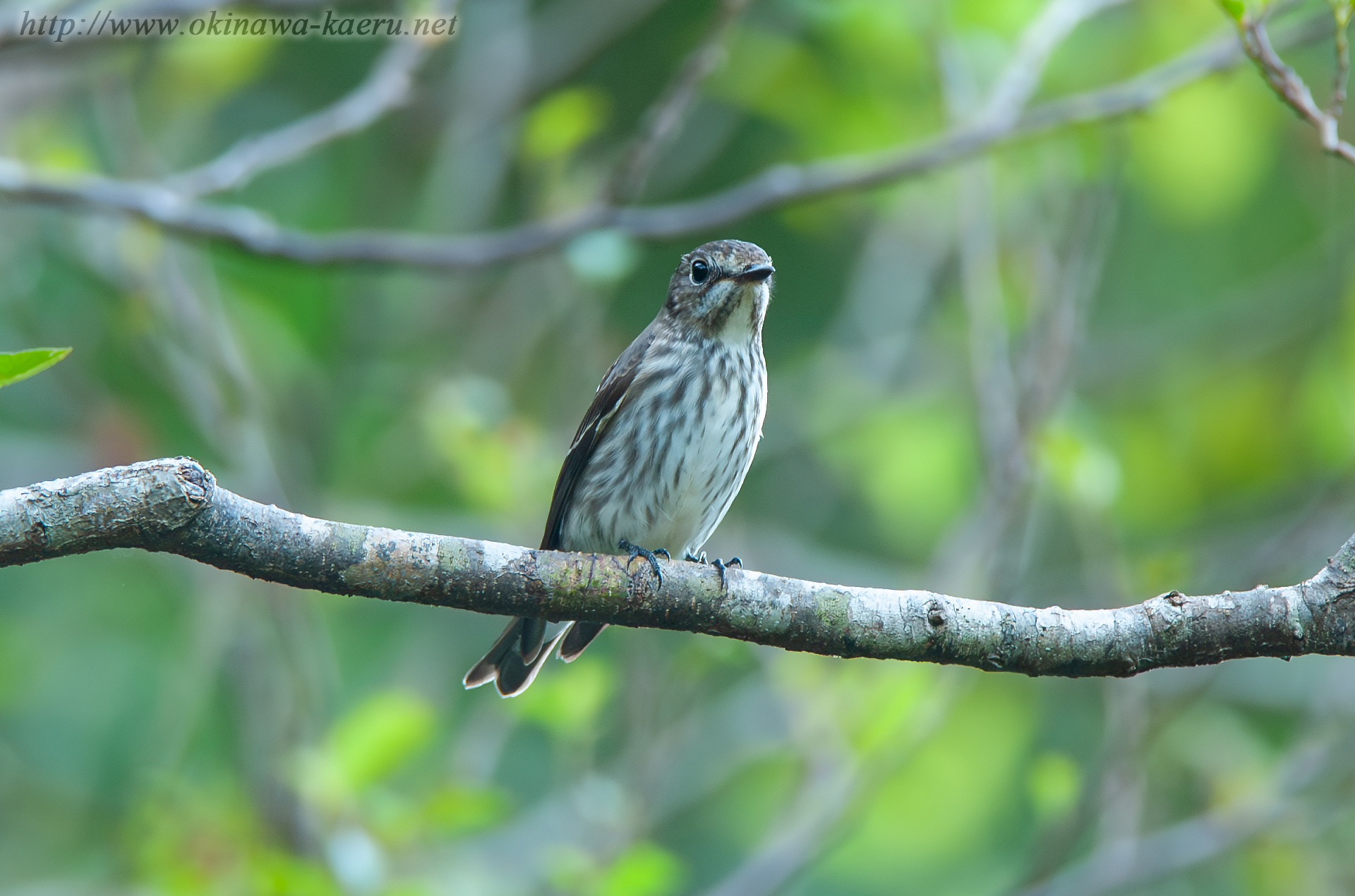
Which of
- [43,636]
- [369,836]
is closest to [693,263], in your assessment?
[369,836]

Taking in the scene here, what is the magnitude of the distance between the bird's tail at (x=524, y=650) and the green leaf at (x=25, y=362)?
8.60 feet

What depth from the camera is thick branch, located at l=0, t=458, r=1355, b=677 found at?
8.77 feet

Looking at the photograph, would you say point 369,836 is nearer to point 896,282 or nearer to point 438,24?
point 438,24

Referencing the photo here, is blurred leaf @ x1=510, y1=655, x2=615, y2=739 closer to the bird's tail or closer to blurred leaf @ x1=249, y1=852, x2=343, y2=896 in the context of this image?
the bird's tail

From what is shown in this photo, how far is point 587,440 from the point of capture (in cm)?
511

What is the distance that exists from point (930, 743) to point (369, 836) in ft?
11.1

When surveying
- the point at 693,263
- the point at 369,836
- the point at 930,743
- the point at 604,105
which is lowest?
the point at 369,836

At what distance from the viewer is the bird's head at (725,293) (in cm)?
511

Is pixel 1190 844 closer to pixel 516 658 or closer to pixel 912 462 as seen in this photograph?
pixel 912 462

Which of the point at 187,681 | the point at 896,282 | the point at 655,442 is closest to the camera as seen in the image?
the point at 655,442

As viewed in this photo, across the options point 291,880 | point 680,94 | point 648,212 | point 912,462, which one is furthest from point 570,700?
point 912,462

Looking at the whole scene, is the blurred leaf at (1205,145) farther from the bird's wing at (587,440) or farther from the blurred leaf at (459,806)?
the blurred leaf at (459,806)

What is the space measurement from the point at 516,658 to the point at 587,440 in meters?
0.83

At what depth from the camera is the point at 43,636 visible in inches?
329
